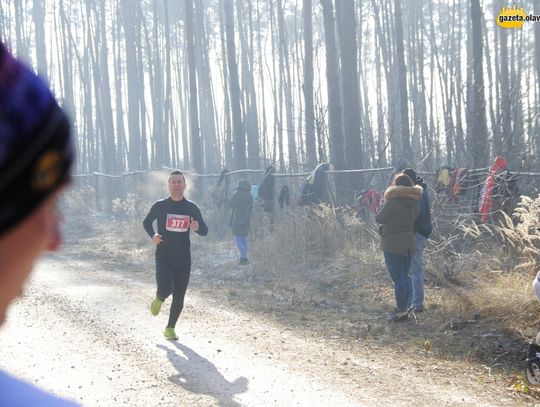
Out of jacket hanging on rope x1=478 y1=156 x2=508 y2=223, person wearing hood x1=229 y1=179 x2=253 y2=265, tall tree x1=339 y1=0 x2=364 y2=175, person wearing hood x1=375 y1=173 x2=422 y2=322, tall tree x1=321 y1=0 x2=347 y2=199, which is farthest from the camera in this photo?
tall tree x1=321 y1=0 x2=347 y2=199

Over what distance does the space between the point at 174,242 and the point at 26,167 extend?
22.7 feet

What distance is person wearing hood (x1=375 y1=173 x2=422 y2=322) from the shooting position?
26.9 feet

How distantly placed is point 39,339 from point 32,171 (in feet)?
24.5

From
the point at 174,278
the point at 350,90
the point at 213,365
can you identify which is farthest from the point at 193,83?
the point at 213,365

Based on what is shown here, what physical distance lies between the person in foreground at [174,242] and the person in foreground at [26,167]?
6754 millimetres

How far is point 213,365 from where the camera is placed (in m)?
6.49

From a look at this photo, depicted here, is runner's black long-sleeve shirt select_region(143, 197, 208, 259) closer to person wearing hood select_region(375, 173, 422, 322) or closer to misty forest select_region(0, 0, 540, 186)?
person wearing hood select_region(375, 173, 422, 322)

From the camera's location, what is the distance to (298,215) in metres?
13.2

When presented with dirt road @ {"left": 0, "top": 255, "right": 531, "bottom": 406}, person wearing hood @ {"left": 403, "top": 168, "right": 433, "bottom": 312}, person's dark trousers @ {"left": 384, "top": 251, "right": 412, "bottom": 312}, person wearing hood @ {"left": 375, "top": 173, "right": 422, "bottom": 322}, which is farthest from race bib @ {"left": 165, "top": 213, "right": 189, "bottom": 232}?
person wearing hood @ {"left": 403, "top": 168, "right": 433, "bottom": 312}

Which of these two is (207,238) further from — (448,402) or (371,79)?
(371,79)

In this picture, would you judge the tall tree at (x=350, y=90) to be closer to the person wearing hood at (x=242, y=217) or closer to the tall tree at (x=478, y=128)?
the person wearing hood at (x=242, y=217)

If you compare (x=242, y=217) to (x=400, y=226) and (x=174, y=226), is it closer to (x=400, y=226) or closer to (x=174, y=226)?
(x=400, y=226)

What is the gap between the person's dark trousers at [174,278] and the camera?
24.4 feet

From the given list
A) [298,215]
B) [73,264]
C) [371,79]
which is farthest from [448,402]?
[371,79]
